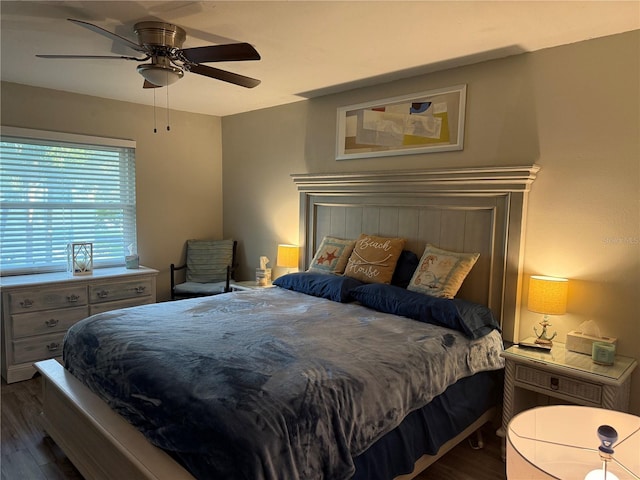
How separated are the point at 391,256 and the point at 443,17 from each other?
1.61m

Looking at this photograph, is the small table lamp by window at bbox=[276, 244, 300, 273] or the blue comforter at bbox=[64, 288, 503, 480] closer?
the blue comforter at bbox=[64, 288, 503, 480]

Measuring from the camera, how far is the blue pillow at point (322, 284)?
3.12m

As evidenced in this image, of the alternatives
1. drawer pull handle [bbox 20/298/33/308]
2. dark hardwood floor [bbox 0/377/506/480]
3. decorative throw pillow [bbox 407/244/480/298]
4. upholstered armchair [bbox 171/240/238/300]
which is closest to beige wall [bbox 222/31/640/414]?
decorative throw pillow [bbox 407/244/480/298]

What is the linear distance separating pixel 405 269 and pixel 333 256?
631 mm

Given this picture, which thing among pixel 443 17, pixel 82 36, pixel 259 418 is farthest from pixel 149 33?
pixel 259 418

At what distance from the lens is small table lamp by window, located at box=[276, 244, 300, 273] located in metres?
4.11

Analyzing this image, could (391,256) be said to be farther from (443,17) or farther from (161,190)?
(161,190)

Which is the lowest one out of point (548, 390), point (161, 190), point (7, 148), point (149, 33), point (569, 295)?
point (548, 390)

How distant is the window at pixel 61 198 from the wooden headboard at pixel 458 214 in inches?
82.8

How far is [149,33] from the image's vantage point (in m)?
2.41

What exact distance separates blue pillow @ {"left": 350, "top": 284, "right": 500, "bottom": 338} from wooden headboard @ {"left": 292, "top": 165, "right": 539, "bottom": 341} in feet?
0.89

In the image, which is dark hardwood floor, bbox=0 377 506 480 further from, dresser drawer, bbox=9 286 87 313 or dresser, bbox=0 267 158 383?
dresser drawer, bbox=9 286 87 313

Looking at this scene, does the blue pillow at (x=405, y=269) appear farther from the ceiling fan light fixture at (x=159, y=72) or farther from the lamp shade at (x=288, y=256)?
the ceiling fan light fixture at (x=159, y=72)

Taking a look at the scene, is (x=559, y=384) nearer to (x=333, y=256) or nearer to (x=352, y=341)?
(x=352, y=341)
